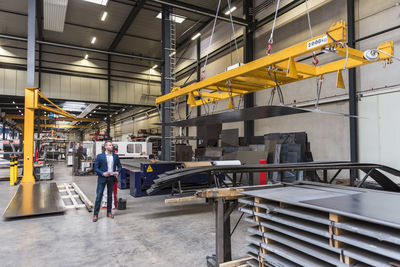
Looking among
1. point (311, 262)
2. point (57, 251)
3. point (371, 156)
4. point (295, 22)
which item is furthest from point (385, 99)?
point (57, 251)

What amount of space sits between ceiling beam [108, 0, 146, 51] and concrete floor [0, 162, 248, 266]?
34.1 feet

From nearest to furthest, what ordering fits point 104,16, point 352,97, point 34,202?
point 34,202 → point 352,97 → point 104,16

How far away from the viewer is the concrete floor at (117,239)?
3.37 meters

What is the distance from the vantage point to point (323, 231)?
6.25 ft

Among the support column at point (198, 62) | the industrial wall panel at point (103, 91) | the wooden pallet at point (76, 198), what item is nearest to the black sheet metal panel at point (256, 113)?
the wooden pallet at point (76, 198)

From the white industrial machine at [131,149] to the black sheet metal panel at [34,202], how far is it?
5.22m

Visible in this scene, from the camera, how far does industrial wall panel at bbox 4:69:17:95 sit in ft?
52.0

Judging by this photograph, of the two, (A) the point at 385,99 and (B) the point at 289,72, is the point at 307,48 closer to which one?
(B) the point at 289,72

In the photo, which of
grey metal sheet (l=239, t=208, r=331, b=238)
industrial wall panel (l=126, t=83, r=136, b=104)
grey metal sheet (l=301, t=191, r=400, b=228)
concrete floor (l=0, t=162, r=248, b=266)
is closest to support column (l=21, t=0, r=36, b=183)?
concrete floor (l=0, t=162, r=248, b=266)

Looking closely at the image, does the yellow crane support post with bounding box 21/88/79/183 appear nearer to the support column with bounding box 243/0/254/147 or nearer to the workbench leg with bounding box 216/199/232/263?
the workbench leg with bounding box 216/199/232/263

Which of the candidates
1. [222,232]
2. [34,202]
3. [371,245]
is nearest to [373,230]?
[371,245]

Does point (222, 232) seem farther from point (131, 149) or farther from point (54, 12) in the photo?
point (131, 149)

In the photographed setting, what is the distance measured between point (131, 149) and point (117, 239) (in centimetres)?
954

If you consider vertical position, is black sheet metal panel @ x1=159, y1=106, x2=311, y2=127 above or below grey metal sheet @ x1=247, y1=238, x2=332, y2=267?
above
